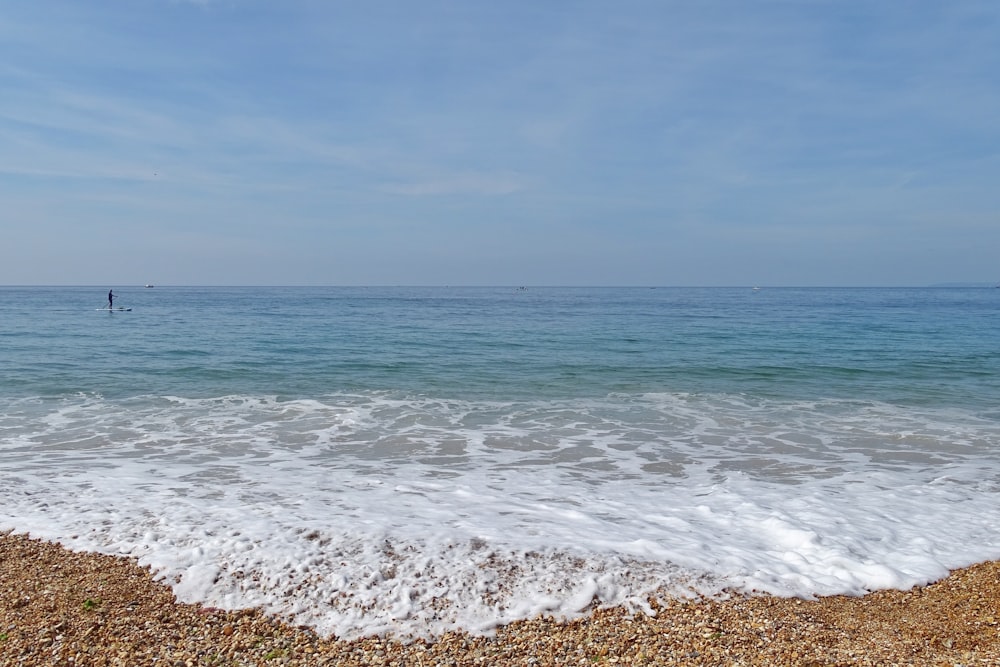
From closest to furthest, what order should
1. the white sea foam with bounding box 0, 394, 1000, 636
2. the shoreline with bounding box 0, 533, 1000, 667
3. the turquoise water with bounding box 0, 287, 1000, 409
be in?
the shoreline with bounding box 0, 533, 1000, 667
the white sea foam with bounding box 0, 394, 1000, 636
the turquoise water with bounding box 0, 287, 1000, 409

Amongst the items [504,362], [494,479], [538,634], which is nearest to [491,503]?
[494,479]

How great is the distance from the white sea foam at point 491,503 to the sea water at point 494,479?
1.5 inches

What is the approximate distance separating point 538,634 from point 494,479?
4.51 metres

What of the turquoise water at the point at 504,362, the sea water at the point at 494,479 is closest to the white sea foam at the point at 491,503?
the sea water at the point at 494,479

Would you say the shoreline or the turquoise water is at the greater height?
the shoreline

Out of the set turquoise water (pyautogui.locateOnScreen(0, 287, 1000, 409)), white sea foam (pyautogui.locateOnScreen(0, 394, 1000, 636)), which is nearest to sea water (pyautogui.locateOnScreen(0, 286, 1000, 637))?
white sea foam (pyautogui.locateOnScreen(0, 394, 1000, 636))

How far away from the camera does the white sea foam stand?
5621 millimetres

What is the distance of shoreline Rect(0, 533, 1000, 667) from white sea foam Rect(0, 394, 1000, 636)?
0.80ft

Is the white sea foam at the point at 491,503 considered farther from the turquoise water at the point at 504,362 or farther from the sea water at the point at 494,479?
the turquoise water at the point at 504,362

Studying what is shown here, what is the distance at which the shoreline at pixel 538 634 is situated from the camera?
4.46 m

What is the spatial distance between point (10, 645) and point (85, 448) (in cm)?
709

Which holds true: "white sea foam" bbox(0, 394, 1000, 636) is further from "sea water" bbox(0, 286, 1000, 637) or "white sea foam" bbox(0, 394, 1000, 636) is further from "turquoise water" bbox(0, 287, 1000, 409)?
"turquoise water" bbox(0, 287, 1000, 409)

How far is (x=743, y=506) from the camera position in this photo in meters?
8.10

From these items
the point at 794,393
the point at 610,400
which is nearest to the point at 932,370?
the point at 794,393
